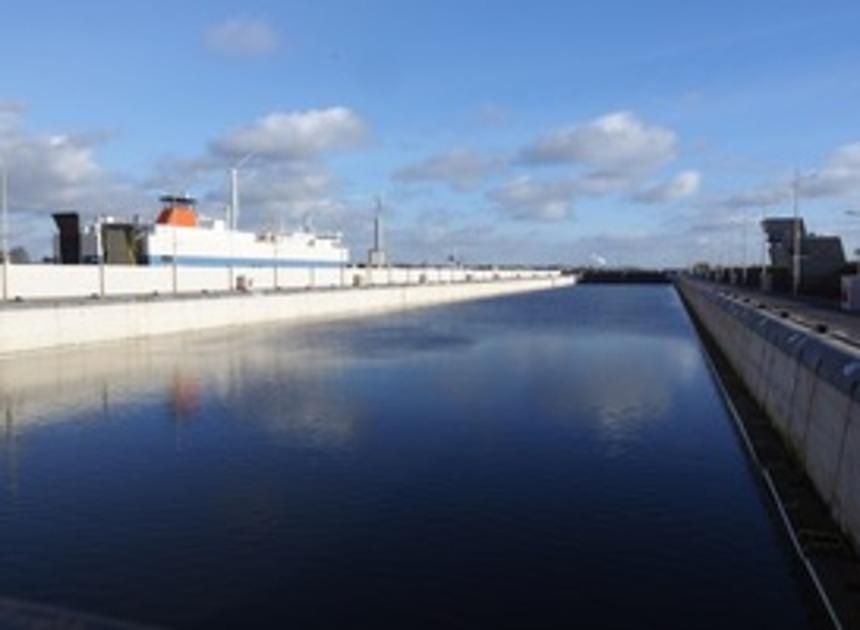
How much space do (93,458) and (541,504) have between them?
14.8 m

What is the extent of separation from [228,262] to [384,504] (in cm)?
9583

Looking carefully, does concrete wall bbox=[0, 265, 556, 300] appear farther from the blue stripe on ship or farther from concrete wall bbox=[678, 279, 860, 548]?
concrete wall bbox=[678, 279, 860, 548]

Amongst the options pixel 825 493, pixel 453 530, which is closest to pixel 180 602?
pixel 453 530

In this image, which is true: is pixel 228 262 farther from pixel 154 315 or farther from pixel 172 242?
pixel 154 315

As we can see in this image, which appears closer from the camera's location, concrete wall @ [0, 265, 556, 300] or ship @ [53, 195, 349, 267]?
concrete wall @ [0, 265, 556, 300]

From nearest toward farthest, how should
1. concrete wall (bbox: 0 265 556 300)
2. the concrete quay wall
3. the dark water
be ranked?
the dark water, the concrete quay wall, concrete wall (bbox: 0 265 556 300)

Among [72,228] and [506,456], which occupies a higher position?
[72,228]

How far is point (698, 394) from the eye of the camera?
4925cm

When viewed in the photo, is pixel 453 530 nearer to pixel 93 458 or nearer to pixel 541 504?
pixel 541 504

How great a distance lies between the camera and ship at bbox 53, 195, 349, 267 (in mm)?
98312

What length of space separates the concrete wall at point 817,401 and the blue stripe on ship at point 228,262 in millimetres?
72633

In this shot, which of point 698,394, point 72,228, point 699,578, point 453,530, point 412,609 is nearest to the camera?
point 412,609

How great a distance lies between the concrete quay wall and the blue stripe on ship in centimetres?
802

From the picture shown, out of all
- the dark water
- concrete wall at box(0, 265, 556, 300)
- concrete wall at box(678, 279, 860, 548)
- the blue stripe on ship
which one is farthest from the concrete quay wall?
concrete wall at box(678, 279, 860, 548)
